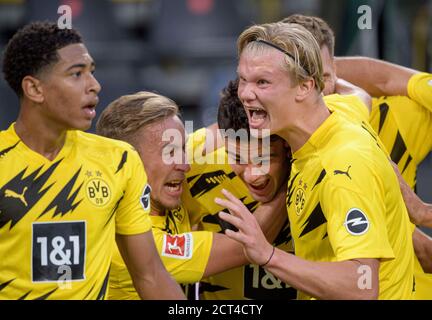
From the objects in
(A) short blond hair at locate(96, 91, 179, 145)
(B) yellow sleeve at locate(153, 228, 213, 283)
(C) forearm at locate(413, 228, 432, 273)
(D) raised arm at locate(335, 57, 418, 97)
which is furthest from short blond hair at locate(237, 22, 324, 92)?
(D) raised arm at locate(335, 57, 418, 97)

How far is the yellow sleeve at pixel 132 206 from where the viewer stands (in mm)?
4340

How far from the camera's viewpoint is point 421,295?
533 centimetres

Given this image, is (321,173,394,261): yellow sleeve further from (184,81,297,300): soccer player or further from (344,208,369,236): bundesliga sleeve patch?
(184,81,297,300): soccer player

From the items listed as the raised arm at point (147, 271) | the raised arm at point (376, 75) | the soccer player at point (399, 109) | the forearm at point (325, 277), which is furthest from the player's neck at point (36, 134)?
the raised arm at point (376, 75)

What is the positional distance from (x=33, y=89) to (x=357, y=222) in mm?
1478

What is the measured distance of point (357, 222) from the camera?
4.02 metres

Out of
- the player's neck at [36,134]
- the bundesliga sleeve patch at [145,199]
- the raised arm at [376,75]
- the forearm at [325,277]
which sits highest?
the raised arm at [376,75]

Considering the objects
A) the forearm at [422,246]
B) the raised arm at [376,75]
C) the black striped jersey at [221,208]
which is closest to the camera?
the forearm at [422,246]

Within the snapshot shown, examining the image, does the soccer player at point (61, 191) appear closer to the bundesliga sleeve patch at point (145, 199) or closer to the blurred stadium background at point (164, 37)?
the bundesliga sleeve patch at point (145, 199)

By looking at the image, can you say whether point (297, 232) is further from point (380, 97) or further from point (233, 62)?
point (233, 62)

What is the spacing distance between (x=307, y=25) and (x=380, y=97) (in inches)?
27.9

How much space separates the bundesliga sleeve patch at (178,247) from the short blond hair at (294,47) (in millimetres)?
1001

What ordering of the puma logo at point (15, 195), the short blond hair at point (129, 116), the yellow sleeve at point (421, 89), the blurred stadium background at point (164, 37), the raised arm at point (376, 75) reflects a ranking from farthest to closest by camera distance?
the blurred stadium background at point (164, 37), the raised arm at point (376, 75), the yellow sleeve at point (421, 89), the short blond hair at point (129, 116), the puma logo at point (15, 195)

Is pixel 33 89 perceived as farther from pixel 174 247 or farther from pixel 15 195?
pixel 174 247
